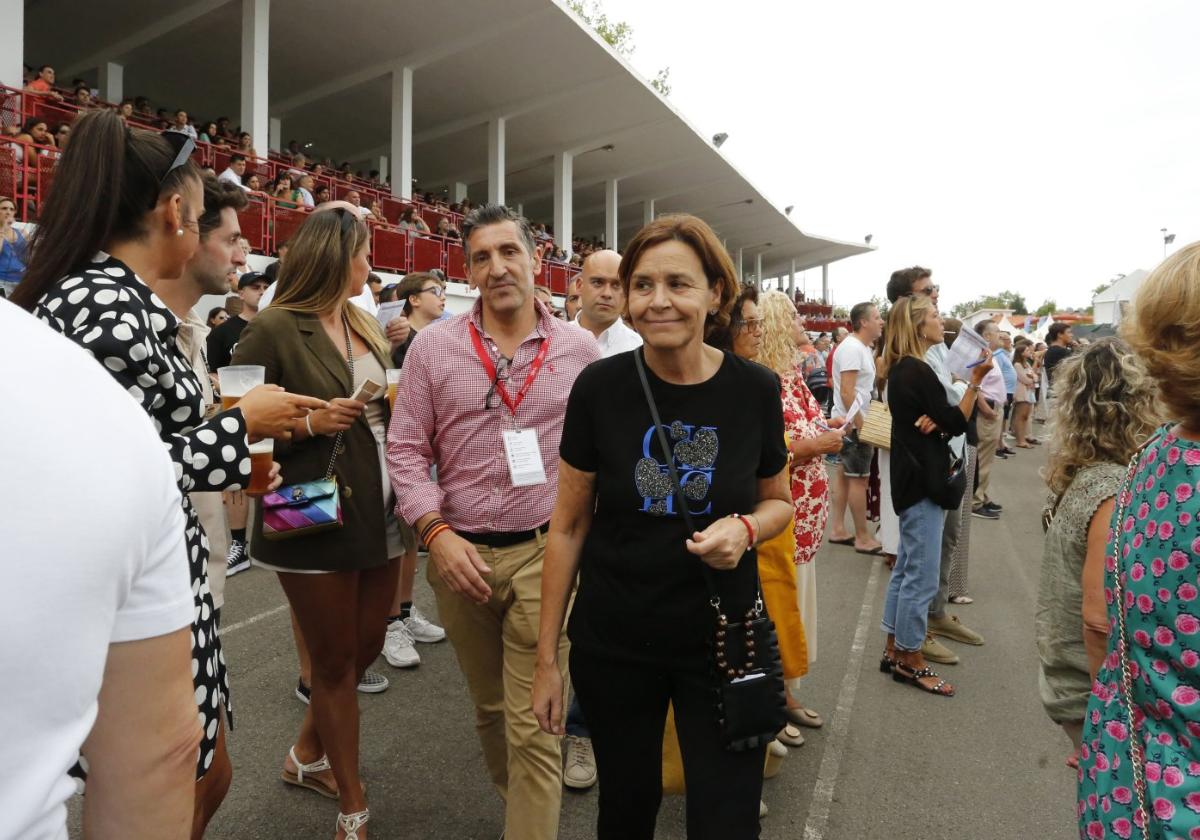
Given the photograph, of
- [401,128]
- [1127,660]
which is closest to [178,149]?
[1127,660]

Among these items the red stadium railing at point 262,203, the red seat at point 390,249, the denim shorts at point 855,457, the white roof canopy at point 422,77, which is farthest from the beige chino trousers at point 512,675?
the white roof canopy at point 422,77

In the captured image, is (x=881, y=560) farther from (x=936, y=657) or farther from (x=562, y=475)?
(x=562, y=475)

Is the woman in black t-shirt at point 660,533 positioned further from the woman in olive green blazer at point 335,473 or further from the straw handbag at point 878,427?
the straw handbag at point 878,427

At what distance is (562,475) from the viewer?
2.04m

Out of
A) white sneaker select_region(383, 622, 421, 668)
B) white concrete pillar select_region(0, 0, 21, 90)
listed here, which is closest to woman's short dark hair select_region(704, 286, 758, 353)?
white sneaker select_region(383, 622, 421, 668)

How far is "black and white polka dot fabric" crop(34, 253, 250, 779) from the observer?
1.52 meters

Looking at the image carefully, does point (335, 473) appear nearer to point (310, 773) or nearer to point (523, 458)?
point (523, 458)

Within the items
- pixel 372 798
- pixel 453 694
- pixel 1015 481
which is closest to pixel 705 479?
pixel 372 798

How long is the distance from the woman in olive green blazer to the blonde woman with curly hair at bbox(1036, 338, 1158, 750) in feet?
7.07

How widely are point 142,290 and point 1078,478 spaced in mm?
2469

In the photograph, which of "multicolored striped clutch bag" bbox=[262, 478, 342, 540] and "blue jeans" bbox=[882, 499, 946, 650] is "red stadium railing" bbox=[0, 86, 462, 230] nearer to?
"multicolored striped clutch bag" bbox=[262, 478, 342, 540]

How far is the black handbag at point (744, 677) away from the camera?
1.75 m

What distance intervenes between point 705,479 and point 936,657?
342cm

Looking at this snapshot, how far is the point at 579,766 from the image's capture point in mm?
3145
